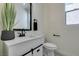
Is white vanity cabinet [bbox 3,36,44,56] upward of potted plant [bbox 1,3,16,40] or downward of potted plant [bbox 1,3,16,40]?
downward

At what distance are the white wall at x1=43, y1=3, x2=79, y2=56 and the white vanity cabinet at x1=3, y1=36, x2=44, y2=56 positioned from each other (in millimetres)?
150

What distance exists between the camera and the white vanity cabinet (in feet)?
4.02

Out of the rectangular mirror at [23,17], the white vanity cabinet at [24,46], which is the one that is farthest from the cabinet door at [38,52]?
the rectangular mirror at [23,17]

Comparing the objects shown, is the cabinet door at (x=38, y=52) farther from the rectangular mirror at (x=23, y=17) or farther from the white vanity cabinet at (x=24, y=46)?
the rectangular mirror at (x=23, y=17)

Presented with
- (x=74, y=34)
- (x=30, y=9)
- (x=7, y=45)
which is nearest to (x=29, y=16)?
(x=30, y=9)

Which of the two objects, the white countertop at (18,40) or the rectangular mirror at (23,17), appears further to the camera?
the rectangular mirror at (23,17)

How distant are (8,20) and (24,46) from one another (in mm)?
391

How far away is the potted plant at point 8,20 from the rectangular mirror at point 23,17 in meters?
0.05

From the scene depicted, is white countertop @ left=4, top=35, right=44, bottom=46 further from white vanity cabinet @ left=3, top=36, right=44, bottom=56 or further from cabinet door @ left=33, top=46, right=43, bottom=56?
cabinet door @ left=33, top=46, right=43, bottom=56

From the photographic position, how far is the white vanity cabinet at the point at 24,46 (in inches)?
48.3

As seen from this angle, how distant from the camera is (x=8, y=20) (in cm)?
139

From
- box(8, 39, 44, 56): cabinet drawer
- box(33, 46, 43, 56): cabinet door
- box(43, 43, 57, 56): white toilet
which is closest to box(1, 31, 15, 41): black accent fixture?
box(8, 39, 44, 56): cabinet drawer

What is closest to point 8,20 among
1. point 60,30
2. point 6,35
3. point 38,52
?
point 6,35

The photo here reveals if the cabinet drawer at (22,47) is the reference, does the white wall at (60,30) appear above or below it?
above
